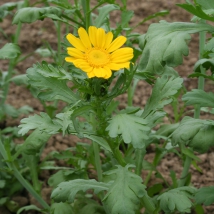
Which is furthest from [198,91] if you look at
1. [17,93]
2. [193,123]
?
[17,93]

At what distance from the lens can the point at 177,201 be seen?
1.63 meters

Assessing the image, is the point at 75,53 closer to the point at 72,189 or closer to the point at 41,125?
the point at 41,125

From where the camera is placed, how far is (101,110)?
1.50 m

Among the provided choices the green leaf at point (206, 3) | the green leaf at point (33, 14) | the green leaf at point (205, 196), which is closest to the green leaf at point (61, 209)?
the green leaf at point (205, 196)

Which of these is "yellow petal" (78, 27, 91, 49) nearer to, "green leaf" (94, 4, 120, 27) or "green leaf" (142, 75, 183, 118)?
"green leaf" (142, 75, 183, 118)

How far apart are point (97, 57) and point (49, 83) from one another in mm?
206

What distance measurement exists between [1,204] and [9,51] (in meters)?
0.77

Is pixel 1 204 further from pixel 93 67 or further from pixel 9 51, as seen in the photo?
pixel 93 67

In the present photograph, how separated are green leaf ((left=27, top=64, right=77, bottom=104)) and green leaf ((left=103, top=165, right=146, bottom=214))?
0.31m

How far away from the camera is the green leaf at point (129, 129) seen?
4.38ft

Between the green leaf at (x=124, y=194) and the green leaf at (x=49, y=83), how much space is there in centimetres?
31

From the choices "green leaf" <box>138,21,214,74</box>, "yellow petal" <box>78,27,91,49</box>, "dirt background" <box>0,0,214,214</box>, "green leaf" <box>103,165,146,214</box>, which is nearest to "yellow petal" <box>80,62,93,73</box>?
"yellow petal" <box>78,27,91,49</box>

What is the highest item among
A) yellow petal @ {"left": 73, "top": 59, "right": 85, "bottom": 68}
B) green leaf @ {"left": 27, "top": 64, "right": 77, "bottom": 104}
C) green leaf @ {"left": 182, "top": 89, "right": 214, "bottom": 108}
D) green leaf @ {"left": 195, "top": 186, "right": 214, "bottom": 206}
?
yellow petal @ {"left": 73, "top": 59, "right": 85, "bottom": 68}

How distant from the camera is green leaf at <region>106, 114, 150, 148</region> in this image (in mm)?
1336
